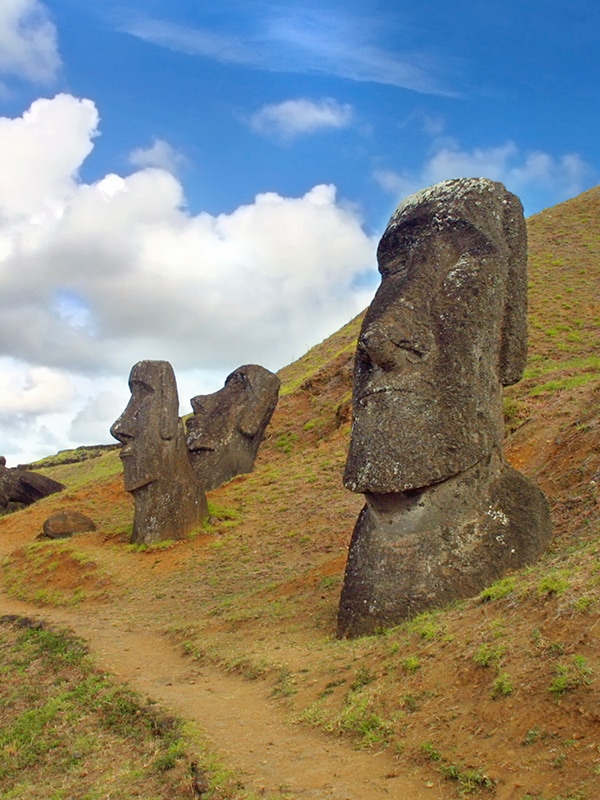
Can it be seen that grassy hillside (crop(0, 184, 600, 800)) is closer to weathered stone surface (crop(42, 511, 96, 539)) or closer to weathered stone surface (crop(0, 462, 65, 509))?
weathered stone surface (crop(42, 511, 96, 539))

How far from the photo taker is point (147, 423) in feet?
61.0

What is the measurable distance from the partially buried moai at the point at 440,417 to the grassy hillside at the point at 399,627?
58 cm

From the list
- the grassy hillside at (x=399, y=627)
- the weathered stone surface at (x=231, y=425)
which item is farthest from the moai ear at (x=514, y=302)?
the weathered stone surface at (x=231, y=425)

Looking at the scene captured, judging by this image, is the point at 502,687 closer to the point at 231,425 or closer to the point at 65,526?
the point at 65,526

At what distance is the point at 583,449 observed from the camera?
493 inches

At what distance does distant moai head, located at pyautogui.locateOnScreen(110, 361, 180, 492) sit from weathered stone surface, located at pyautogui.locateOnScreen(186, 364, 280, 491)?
5.37 m

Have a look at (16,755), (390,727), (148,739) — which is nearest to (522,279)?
(390,727)

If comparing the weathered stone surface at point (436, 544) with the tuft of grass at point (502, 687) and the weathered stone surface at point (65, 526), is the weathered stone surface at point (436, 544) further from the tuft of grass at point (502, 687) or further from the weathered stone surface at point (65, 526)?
the weathered stone surface at point (65, 526)

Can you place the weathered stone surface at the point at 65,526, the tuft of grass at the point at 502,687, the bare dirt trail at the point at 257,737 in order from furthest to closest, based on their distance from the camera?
the weathered stone surface at the point at 65,526, the tuft of grass at the point at 502,687, the bare dirt trail at the point at 257,737

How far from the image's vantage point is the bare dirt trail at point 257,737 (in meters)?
4.98

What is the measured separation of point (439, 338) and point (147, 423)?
10.7 m

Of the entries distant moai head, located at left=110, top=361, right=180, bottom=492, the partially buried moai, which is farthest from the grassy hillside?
distant moai head, located at left=110, top=361, right=180, bottom=492

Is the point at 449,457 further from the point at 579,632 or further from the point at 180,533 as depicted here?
the point at 180,533

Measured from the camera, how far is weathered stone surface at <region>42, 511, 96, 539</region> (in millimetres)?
20734
